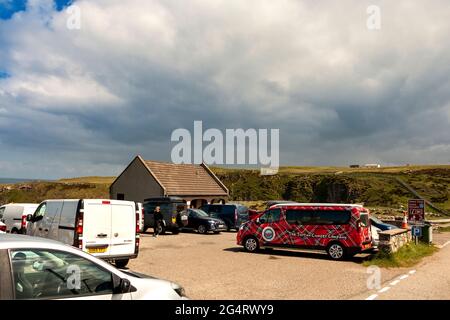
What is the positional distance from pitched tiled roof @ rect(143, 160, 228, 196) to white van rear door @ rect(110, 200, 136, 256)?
24.0m

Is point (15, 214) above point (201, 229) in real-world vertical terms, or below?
above

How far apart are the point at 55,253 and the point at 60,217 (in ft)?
26.8

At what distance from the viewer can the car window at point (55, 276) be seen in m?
4.48

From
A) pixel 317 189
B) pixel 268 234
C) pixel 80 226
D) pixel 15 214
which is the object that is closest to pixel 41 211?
pixel 80 226

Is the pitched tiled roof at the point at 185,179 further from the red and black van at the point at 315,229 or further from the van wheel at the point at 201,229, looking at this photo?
the red and black van at the point at 315,229

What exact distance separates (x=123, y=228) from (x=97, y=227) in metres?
0.85

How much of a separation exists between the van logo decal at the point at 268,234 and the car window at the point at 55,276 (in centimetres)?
1210

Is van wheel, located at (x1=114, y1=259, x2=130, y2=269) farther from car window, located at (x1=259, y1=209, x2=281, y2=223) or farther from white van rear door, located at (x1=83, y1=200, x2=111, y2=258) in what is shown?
car window, located at (x1=259, y1=209, x2=281, y2=223)

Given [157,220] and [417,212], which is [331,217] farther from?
[157,220]

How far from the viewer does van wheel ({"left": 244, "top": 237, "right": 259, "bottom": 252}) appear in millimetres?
17000

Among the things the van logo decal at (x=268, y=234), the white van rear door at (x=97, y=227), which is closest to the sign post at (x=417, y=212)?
the van logo decal at (x=268, y=234)

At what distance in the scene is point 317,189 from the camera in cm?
8281

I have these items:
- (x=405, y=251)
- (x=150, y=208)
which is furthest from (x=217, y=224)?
(x=405, y=251)

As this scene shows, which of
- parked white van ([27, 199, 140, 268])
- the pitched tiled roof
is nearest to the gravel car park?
parked white van ([27, 199, 140, 268])
